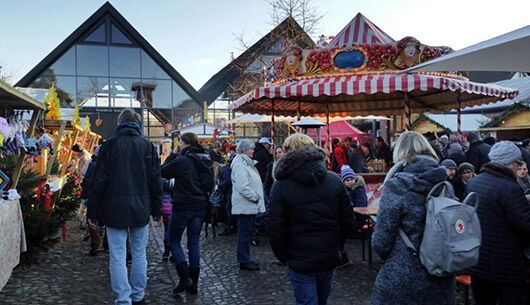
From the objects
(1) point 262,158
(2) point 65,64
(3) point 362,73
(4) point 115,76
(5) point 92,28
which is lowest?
(1) point 262,158

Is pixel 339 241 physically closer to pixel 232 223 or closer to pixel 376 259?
pixel 376 259

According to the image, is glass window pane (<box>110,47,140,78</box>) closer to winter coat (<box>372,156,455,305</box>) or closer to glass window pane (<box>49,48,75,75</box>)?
glass window pane (<box>49,48,75,75</box>)

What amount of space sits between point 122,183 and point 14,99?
7.37 ft

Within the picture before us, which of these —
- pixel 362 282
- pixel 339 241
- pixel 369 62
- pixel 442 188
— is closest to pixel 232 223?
pixel 362 282

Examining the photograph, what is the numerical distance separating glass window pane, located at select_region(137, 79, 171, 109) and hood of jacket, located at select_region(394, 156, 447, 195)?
26837mm

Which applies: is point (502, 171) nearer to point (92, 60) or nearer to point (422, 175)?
point (422, 175)

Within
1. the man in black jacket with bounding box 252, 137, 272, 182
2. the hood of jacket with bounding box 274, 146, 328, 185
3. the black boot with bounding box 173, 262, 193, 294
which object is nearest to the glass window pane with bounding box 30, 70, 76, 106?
the man in black jacket with bounding box 252, 137, 272, 182

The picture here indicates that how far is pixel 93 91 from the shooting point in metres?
26.7

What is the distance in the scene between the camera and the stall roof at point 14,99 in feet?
14.9

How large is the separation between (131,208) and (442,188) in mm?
2733

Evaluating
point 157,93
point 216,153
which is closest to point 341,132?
point 216,153

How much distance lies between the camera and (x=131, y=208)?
159 inches

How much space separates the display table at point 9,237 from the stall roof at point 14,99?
3.94 feet

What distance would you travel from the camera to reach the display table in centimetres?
470
